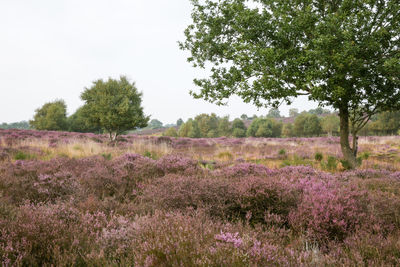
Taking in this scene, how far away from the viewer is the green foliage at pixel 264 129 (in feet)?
186

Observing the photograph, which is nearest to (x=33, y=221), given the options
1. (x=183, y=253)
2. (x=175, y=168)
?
(x=183, y=253)

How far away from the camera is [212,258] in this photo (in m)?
1.72

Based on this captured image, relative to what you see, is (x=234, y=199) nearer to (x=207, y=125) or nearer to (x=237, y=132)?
(x=237, y=132)

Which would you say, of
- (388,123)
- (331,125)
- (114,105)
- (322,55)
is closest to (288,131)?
(331,125)

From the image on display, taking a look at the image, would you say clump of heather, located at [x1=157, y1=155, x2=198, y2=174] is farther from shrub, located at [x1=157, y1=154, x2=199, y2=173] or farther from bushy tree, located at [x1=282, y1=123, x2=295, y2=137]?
bushy tree, located at [x1=282, y1=123, x2=295, y2=137]

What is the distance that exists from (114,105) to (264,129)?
148 feet

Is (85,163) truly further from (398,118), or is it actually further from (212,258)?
(398,118)

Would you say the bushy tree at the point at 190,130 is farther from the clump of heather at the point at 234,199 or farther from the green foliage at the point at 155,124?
the green foliage at the point at 155,124

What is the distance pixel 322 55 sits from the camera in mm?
6535

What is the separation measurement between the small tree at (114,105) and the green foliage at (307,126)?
44219 mm

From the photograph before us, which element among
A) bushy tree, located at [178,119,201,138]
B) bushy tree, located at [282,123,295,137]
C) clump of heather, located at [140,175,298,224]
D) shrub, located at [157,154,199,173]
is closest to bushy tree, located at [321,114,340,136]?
bushy tree, located at [282,123,295,137]

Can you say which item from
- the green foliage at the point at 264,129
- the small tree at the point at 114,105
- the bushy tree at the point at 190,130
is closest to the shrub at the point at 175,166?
the small tree at the point at 114,105

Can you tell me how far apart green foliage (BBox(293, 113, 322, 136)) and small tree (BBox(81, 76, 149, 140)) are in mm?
44219

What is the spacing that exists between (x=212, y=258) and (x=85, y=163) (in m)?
6.57
